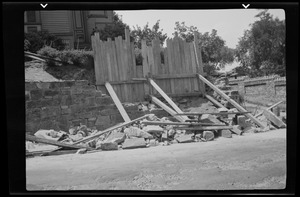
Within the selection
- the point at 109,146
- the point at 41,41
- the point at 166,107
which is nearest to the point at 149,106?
the point at 166,107

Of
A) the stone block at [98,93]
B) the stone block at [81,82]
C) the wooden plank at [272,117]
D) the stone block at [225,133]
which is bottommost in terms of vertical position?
the stone block at [225,133]

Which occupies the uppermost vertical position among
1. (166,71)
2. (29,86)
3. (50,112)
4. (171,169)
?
(166,71)

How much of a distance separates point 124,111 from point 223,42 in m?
2.13

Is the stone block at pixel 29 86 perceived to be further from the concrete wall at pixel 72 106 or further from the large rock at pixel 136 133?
the large rock at pixel 136 133

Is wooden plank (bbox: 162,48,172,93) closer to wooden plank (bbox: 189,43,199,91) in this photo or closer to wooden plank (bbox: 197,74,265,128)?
wooden plank (bbox: 189,43,199,91)

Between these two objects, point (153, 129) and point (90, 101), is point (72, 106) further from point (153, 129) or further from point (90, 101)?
point (153, 129)

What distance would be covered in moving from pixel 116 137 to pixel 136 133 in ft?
1.25

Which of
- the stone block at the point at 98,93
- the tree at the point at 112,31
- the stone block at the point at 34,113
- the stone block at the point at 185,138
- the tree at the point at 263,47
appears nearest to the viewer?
the tree at the point at 263,47

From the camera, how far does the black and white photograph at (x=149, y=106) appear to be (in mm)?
3004

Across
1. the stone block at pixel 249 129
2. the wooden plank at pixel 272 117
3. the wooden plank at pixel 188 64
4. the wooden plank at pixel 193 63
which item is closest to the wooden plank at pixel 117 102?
the wooden plank at pixel 188 64

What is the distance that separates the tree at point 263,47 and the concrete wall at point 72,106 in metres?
1.98

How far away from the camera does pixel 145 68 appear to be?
5301 millimetres

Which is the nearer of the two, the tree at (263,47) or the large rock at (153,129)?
the tree at (263,47)
